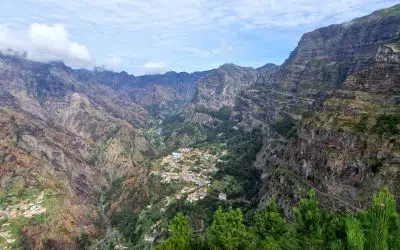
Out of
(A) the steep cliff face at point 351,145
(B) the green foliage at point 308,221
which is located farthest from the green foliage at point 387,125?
(B) the green foliage at point 308,221

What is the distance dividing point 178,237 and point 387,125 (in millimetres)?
84360

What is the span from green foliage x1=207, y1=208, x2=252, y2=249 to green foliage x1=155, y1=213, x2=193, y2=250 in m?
4.41

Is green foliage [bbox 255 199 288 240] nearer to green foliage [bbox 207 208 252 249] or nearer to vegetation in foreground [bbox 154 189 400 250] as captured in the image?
vegetation in foreground [bbox 154 189 400 250]

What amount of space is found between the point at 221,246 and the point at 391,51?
124210 millimetres

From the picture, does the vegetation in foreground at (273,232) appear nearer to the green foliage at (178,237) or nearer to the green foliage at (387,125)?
the green foliage at (178,237)

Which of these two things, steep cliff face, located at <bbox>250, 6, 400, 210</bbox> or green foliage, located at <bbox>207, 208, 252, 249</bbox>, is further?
steep cliff face, located at <bbox>250, 6, 400, 210</bbox>

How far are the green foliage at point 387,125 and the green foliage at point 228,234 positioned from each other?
69.2 m

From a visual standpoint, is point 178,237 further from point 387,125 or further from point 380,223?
point 387,125

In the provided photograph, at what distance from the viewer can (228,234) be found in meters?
67.8

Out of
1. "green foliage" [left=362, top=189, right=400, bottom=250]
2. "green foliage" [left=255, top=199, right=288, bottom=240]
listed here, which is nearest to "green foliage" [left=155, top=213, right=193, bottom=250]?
"green foliage" [left=255, top=199, right=288, bottom=240]

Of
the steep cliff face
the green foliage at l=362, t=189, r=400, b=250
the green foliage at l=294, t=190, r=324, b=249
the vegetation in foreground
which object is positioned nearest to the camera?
the green foliage at l=362, t=189, r=400, b=250

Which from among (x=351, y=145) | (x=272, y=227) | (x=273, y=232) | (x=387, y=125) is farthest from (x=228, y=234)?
(x=387, y=125)

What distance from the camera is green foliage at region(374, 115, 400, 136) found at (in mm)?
119000

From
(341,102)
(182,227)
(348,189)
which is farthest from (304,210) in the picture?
(341,102)
